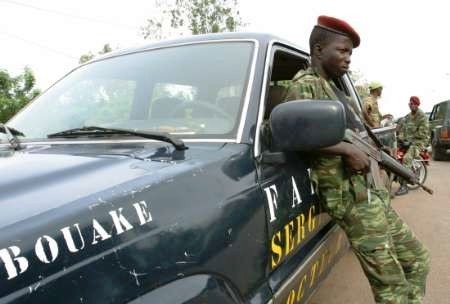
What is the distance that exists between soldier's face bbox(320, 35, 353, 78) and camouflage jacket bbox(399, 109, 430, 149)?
710 centimetres

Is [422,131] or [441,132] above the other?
[422,131]

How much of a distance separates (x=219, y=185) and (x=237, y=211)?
0.11m

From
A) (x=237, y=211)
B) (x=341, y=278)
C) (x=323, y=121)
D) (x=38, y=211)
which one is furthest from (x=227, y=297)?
(x=341, y=278)

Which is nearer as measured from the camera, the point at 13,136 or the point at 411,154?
the point at 13,136

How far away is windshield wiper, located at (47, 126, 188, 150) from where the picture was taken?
1.71 m

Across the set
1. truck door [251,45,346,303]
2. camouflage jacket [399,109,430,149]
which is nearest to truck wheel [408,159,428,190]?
camouflage jacket [399,109,430,149]

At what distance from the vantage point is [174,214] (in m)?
1.32

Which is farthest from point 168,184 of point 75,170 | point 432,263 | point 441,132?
point 441,132

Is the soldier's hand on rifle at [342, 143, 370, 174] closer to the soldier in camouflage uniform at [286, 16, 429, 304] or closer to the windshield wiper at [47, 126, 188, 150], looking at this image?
the soldier in camouflage uniform at [286, 16, 429, 304]

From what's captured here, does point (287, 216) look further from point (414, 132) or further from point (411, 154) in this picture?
point (414, 132)

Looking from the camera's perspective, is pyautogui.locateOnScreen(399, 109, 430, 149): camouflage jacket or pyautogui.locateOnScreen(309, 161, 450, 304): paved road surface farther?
pyautogui.locateOnScreen(399, 109, 430, 149): camouflage jacket

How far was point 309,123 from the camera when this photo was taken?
169 cm

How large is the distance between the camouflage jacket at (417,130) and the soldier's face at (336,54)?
7100mm

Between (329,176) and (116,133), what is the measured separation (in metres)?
1.04
